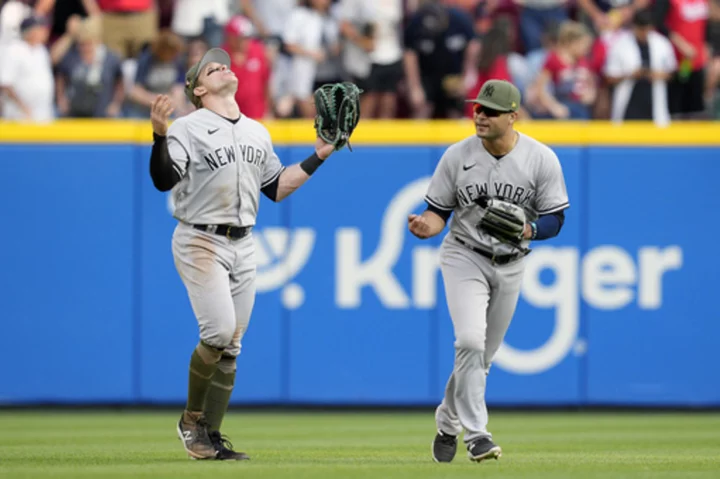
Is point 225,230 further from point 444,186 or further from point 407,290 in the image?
point 407,290

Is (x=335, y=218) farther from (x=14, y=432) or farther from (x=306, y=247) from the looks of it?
(x=14, y=432)

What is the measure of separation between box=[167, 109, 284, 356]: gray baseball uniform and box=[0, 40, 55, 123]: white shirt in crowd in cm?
588

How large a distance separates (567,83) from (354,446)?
580cm

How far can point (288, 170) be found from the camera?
7.92m

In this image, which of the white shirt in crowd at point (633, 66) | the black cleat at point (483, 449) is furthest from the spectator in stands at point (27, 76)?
the black cleat at point (483, 449)

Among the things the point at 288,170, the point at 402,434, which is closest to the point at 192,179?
the point at 288,170

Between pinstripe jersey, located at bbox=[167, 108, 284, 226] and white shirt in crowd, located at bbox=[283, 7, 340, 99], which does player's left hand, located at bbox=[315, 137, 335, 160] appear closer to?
pinstripe jersey, located at bbox=[167, 108, 284, 226]

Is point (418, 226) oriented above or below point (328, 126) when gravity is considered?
below

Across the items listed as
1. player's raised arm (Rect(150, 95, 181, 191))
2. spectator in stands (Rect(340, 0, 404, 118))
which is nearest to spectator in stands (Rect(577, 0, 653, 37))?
spectator in stands (Rect(340, 0, 404, 118))

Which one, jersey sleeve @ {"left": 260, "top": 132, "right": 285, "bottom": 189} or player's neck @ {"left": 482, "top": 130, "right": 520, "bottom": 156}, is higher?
player's neck @ {"left": 482, "top": 130, "right": 520, "bottom": 156}

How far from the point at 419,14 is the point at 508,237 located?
6.85m

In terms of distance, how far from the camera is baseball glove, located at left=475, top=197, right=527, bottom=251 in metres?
7.37


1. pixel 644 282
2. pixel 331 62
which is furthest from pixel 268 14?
pixel 644 282

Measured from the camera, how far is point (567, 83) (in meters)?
13.7
